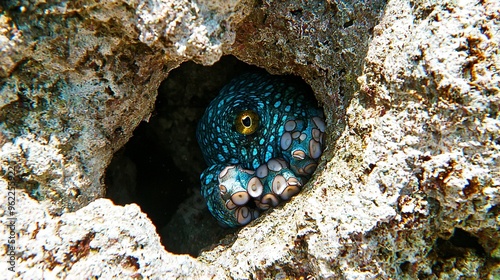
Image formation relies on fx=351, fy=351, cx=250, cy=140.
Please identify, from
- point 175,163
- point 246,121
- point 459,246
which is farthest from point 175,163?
point 459,246

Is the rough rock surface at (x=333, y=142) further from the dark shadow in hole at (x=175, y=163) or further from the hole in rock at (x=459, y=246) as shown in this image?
the dark shadow in hole at (x=175, y=163)

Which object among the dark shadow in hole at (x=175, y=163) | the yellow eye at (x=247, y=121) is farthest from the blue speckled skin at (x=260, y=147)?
the dark shadow in hole at (x=175, y=163)

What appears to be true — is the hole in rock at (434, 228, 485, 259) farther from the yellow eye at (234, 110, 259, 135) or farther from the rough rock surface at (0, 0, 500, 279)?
the yellow eye at (234, 110, 259, 135)

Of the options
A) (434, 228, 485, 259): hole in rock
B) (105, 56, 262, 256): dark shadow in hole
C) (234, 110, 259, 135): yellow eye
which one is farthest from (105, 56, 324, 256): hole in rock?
(434, 228, 485, 259): hole in rock

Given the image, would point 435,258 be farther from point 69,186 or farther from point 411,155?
point 69,186

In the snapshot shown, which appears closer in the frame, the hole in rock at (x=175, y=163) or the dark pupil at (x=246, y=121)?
the dark pupil at (x=246, y=121)
